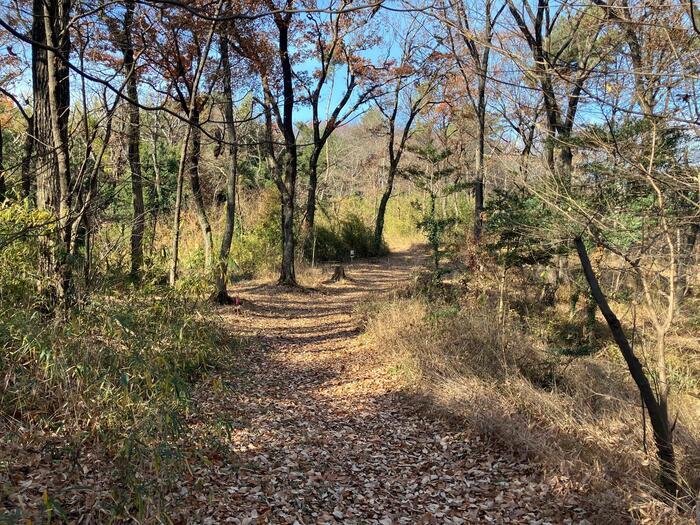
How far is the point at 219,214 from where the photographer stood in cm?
1577

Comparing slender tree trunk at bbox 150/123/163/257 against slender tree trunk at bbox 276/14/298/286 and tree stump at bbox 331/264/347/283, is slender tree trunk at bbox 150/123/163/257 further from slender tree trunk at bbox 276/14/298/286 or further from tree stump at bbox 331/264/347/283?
tree stump at bbox 331/264/347/283

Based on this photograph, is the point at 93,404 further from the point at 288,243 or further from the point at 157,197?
the point at 157,197

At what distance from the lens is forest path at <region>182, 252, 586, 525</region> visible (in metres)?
3.10

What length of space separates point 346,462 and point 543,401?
1.95 metres

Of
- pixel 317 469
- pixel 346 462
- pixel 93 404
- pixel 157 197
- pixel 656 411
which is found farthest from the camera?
pixel 157 197

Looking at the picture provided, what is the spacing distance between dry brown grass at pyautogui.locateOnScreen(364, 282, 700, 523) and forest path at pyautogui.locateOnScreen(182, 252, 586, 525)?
0.24 metres

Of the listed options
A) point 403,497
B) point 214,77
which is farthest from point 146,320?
point 214,77

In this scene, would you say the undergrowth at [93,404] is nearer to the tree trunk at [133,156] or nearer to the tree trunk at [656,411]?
the tree trunk at [133,156]

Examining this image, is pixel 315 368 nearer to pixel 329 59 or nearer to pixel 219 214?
pixel 329 59

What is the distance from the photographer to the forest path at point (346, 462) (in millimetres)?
3097

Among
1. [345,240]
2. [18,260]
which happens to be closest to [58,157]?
[18,260]

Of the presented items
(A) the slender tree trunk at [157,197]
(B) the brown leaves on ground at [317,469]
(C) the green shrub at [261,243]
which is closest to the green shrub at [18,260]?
(A) the slender tree trunk at [157,197]

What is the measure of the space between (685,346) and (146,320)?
7.95m

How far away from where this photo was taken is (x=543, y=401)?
4367mm
